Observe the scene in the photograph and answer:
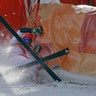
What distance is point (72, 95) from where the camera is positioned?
2.28 m

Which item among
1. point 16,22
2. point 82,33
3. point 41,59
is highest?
point 82,33

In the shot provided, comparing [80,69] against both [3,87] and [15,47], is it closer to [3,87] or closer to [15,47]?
[3,87]

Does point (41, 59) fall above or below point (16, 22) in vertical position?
above

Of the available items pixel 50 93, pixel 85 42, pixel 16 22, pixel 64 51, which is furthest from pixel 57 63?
pixel 16 22

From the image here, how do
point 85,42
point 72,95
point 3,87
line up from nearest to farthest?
point 72,95 → point 3,87 → point 85,42

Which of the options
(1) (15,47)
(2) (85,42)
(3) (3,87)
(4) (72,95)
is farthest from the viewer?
(1) (15,47)

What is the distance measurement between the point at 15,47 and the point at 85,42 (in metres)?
0.81

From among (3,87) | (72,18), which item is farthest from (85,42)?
(3,87)

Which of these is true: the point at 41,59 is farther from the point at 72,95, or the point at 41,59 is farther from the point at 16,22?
the point at 16,22

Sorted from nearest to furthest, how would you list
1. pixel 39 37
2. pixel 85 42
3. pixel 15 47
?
pixel 85 42
pixel 39 37
pixel 15 47

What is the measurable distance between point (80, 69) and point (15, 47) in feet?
2.67

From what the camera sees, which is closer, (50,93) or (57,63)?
(50,93)

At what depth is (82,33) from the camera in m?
2.67

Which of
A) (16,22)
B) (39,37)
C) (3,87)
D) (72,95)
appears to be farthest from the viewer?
(16,22)
